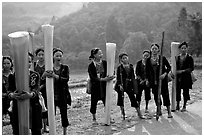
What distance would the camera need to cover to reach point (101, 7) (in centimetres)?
6956

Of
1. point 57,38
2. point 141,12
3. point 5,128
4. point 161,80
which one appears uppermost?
point 141,12

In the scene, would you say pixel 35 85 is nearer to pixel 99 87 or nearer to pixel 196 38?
pixel 99 87

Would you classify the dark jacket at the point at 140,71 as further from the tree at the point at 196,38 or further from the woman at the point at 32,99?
the tree at the point at 196,38

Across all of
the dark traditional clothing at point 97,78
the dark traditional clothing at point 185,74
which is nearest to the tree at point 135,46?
the dark traditional clothing at point 185,74

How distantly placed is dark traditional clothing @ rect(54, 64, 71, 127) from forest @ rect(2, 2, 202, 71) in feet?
96.5

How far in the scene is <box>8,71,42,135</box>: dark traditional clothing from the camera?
3852 millimetres

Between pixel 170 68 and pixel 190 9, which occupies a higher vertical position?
pixel 190 9

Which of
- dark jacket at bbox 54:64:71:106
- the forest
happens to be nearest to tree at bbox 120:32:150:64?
the forest

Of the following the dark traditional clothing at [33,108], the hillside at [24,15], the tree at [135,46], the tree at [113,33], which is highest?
the hillside at [24,15]

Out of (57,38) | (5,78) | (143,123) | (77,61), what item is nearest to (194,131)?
(143,123)

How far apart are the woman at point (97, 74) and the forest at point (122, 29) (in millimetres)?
28529

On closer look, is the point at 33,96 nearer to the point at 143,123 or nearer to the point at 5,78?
the point at 5,78

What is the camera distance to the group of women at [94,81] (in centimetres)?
389

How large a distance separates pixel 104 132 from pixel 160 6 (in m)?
58.1
